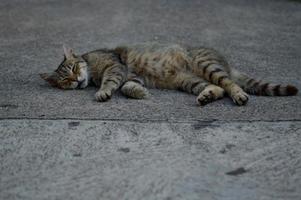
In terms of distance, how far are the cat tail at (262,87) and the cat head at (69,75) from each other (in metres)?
1.51

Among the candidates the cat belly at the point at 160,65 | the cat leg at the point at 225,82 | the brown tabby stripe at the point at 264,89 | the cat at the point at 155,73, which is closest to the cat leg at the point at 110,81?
the cat at the point at 155,73

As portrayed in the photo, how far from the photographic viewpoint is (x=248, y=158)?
3.71 m

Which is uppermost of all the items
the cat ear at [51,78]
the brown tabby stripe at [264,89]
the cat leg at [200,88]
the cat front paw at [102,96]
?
the brown tabby stripe at [264,89]

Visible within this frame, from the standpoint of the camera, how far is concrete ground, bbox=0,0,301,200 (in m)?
3.38

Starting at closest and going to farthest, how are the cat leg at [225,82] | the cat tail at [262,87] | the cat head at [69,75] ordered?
the cat leg at [225,82] → the cat tail at [262,87] → the cat head at [69,75]

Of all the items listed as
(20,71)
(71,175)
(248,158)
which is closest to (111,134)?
(71,175)

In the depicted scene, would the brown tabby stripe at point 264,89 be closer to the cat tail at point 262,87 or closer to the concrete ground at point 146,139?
the cat tail at point 262,87

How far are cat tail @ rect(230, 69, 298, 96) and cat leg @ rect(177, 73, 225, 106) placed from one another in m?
0.32

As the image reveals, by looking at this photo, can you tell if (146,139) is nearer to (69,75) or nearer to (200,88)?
(200,88)

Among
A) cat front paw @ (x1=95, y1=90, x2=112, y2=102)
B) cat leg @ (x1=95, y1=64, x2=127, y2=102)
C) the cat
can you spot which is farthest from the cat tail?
cat front paw @ (x1=95, y1=90, x2=112, y2=102)

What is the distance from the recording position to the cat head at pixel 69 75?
211 inches

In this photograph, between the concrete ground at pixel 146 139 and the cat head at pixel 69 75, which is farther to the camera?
the cat head at pixel 69 75

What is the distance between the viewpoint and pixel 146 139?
4047mm

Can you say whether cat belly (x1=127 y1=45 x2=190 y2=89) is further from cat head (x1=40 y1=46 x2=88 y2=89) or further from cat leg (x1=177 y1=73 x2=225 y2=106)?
cat head (x1=40 y1=46 x2=88 y2=89)
